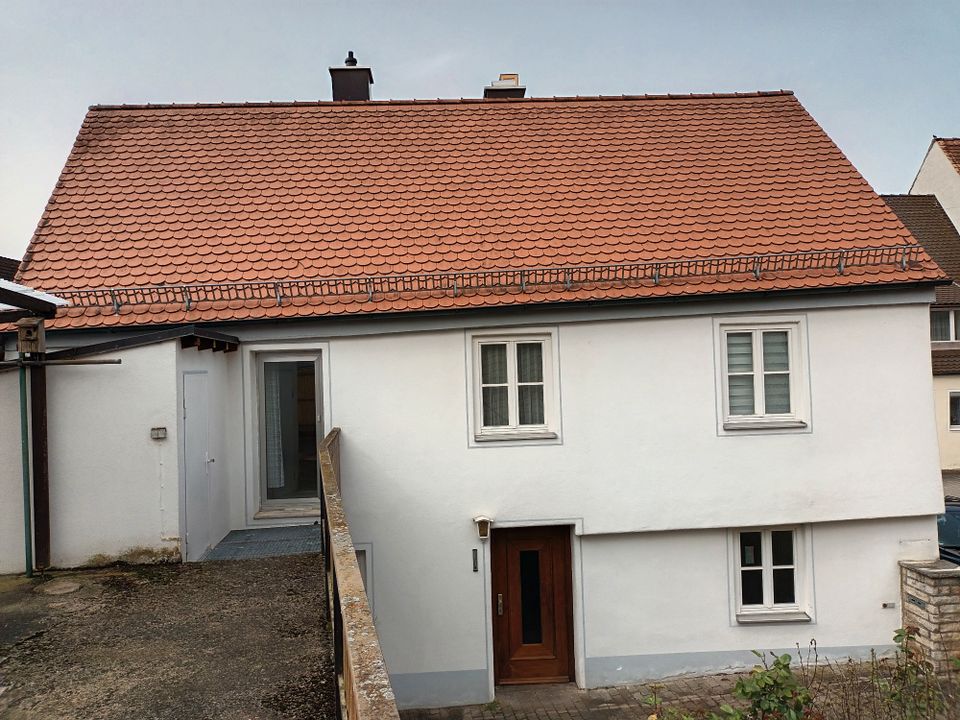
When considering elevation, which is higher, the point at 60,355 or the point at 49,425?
the point at 60,355

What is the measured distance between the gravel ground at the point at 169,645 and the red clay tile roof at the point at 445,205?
4220 mm

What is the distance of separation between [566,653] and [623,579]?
1.39 metres

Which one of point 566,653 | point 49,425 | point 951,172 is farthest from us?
point 951,172

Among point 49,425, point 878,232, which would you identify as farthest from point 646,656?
point 49,425

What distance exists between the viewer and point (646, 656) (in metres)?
10.7

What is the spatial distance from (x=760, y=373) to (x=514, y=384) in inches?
136

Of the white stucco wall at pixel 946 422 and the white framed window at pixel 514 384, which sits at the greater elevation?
the white framed window at pixel 514 384

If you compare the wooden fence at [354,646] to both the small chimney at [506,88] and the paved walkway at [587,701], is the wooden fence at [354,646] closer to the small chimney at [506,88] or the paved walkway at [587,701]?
the paved walkway at [587,701]

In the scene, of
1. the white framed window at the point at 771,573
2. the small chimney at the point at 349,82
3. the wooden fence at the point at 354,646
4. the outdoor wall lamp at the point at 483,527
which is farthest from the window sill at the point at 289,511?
the small chimney at the point at 349,82

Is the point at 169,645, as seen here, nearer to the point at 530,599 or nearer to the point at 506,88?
the point at 530,599

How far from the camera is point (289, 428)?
1065 centimetres

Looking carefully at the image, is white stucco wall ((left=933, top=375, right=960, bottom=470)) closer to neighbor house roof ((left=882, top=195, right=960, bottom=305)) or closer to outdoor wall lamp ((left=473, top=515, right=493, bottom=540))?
neighbor house roof ((left=882, top=195, right=960, bottom=305))

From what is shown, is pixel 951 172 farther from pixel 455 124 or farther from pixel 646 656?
pixel 646 656

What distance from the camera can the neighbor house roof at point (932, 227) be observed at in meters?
26.7
